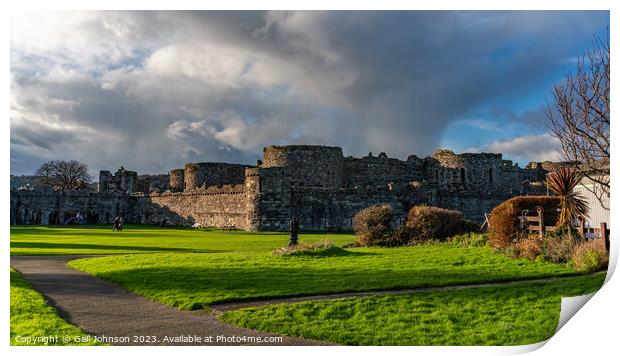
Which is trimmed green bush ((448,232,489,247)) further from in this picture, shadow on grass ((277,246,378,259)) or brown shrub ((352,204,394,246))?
shadow on grass ((277,246,378,259))

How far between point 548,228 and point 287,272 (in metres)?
8.80

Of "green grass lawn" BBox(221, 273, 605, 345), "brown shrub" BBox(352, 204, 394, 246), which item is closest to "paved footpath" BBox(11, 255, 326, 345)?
"green grass lawn" BBox(221, 273, 605, 345)

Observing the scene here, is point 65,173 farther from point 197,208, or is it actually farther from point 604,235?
point 604,235

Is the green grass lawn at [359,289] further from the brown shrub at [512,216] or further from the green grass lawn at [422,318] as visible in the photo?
the brown shrub at [512,216]

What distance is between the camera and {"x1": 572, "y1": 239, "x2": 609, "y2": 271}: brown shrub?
13547 millimetres

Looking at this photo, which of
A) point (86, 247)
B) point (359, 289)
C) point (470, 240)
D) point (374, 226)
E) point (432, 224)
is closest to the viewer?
point (359, 289)

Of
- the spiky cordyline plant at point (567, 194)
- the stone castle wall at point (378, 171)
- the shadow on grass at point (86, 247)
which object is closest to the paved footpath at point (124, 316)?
the shadow on grass at point (86, 247)

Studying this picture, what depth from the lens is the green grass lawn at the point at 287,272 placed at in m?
11.2

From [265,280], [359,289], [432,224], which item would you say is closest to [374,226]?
[432,224]

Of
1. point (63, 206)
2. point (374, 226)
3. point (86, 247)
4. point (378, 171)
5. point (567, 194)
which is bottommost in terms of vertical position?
point (86, 247)

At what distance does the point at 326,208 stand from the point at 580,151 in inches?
965

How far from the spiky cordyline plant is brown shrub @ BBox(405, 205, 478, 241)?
23.4ft

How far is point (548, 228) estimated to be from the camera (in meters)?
16.8

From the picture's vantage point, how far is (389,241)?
75.7 feet
